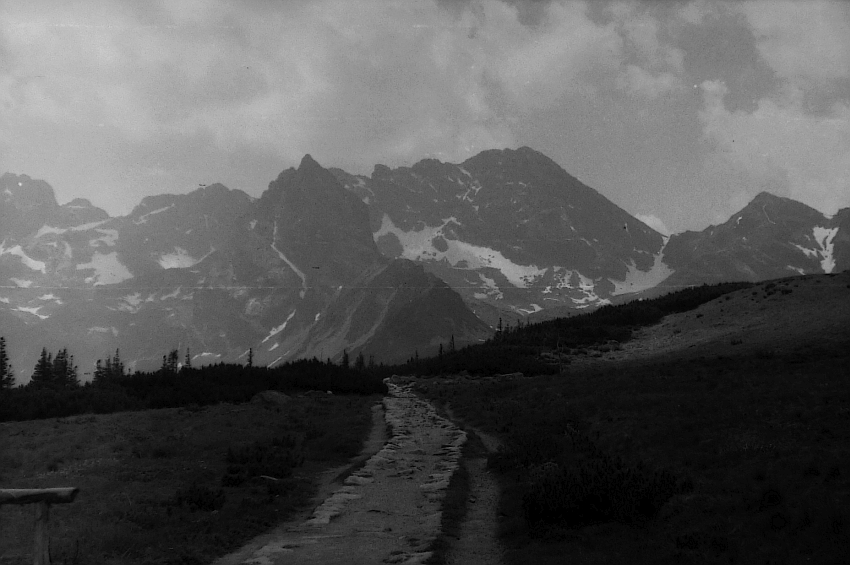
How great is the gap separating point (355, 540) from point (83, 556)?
18.1ft

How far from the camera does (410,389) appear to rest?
68812 millimetres

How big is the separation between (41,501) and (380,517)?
27.8ft

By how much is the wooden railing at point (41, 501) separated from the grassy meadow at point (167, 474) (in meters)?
1.46

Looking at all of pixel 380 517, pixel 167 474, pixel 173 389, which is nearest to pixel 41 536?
pixel 380 517

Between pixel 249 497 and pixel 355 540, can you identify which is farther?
pixel 249 497

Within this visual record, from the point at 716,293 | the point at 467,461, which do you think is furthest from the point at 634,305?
the point at 467,461

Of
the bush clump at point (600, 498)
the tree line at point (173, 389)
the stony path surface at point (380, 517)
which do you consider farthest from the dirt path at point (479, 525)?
the tree line at point (173, 389)

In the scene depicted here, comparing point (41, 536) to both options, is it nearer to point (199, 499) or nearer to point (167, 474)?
point (199, 499)

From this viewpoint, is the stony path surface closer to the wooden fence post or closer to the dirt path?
the dirt path

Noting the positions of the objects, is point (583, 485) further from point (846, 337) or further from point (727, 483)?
point (846, 337)

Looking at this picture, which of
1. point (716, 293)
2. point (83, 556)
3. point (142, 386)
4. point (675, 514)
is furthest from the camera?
point (716, 293)

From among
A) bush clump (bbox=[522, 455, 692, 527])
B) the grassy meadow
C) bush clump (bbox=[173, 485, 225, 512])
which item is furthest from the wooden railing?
bush clump (bbox=[522, 455, 692, 527])

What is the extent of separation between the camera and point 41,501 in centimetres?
1155

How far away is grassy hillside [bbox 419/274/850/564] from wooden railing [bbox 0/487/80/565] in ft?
28.0
